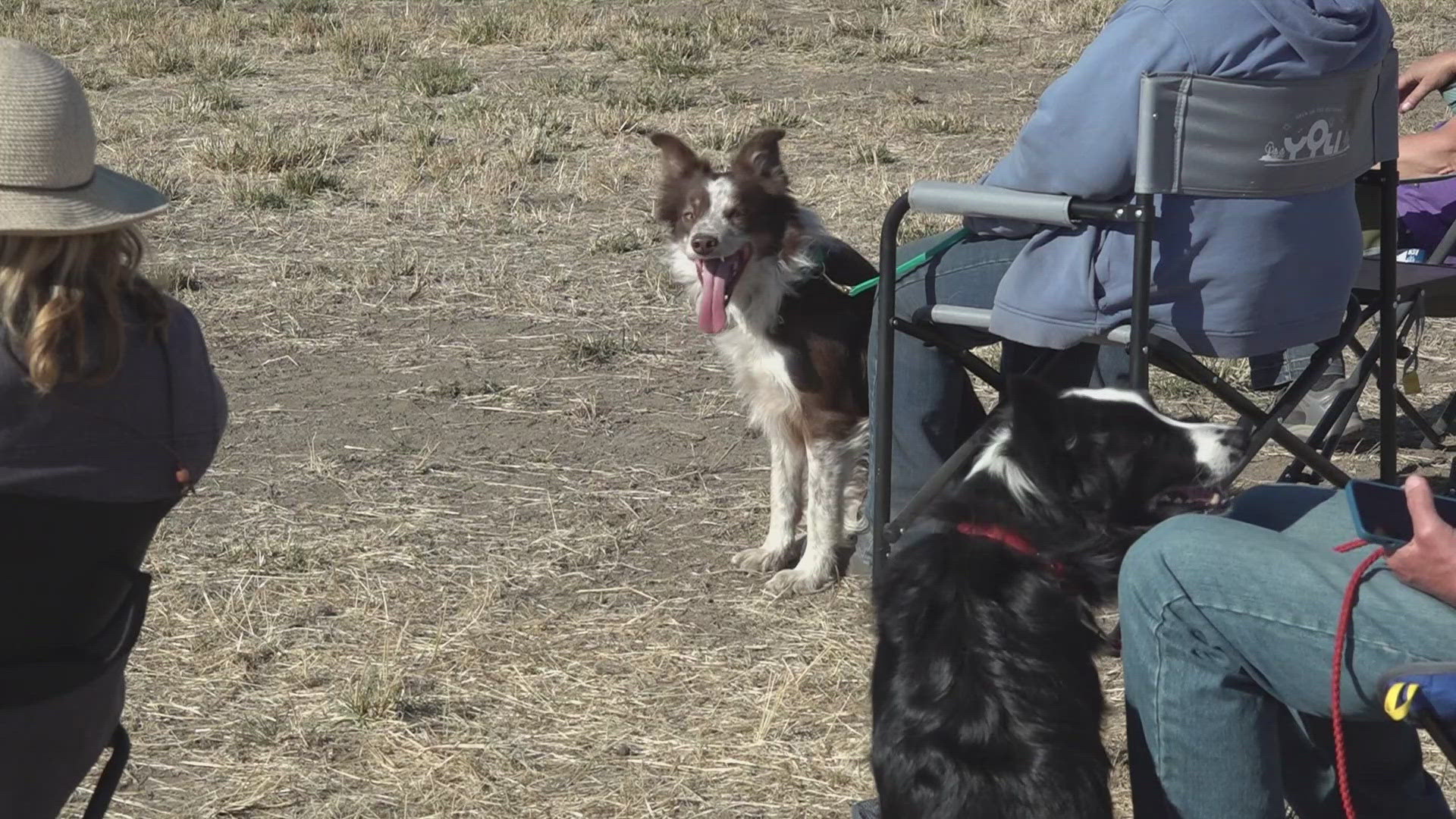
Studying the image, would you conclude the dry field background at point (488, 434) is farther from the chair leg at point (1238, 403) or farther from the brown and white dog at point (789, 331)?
the chair leg at point (1238, 403)

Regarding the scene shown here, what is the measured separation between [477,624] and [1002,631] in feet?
5.65

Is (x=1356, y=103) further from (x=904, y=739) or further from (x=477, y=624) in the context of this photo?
(x=477, y=624)

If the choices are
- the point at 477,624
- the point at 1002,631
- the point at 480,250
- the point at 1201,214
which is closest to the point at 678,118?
the point at 480,250

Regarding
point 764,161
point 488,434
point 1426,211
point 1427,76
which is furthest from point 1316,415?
point 488,434

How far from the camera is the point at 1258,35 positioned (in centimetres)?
304

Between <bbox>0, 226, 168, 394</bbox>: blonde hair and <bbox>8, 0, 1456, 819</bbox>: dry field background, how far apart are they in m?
1.36

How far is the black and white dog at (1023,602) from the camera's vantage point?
251 cm

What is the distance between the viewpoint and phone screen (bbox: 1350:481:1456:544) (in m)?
2.20

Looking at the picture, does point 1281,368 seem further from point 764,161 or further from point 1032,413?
point 1032,413

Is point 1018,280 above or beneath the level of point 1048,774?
above

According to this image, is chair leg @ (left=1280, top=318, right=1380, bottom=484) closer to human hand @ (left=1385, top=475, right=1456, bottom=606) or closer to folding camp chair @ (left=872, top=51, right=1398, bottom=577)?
folding camp chair @ (left=872, top=51, right=1398, bottom=577)

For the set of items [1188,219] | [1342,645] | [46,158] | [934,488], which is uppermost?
[46,158]

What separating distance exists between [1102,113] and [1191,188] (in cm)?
22

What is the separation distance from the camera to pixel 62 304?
2107 millimetres
